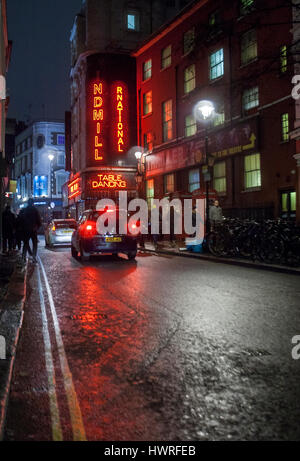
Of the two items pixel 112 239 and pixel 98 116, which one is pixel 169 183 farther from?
pixel 112 239

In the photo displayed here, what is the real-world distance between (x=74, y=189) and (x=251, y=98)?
24325mm

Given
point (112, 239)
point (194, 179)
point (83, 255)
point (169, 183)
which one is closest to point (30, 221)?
point (83, 255)

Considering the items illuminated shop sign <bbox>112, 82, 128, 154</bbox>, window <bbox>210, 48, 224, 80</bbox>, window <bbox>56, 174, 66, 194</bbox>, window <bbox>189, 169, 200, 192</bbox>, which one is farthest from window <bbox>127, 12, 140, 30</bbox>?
window <bbox>56, 174, 66, 194</bbox>

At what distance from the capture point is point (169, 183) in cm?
2886

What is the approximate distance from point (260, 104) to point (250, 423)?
19.3 meters

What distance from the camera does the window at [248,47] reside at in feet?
69.0

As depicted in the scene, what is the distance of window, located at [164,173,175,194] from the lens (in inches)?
1115

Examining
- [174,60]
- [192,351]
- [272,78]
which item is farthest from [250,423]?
[174,60]

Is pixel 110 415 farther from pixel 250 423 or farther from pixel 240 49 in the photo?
pixel 240 49

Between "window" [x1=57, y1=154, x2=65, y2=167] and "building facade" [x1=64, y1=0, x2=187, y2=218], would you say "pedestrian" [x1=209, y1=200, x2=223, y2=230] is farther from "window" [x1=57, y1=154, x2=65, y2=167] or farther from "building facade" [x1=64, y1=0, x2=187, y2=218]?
"window" [x1=57, y1=154, x2=65, y2=167]

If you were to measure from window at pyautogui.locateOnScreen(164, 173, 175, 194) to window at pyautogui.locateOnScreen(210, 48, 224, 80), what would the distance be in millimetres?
A: 6896

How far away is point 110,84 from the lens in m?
36.3

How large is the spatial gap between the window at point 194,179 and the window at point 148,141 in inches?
236

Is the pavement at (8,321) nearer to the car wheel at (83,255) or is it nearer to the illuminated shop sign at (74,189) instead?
the car wheel at (83,255)
